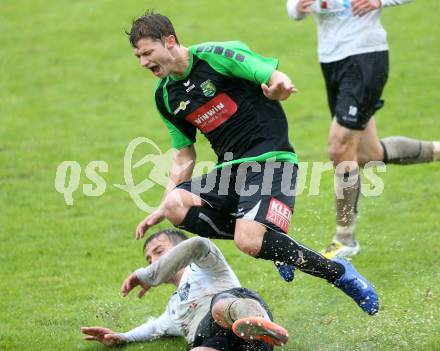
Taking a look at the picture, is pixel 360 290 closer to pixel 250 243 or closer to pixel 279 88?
pixel 250 243

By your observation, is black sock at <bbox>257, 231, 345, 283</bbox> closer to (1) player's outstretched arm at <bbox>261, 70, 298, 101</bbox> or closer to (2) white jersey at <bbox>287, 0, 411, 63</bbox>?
(1) player's outstretched arm at <bbox>261, 70, 298, 101</bbox>

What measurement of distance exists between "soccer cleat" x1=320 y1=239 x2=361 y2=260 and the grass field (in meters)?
0.14

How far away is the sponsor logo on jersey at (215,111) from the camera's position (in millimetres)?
6422

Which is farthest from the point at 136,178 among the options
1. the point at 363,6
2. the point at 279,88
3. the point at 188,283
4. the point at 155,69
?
the point at 279,88

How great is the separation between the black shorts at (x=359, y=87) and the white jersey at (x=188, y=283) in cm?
201

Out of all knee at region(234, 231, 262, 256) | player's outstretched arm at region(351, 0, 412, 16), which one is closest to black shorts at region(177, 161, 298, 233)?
knee at region(234, 231, 262, 256)

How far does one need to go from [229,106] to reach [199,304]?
1.40m

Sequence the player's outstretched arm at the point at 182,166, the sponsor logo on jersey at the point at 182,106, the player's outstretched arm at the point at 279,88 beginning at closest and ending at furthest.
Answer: the player's outstretched arm at the point at 279,88
the sponsor logo on jersey at the point at 182,106
the player's outstretched arm at the point at 182,166

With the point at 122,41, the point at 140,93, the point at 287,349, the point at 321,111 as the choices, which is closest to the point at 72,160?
the point at 140,93

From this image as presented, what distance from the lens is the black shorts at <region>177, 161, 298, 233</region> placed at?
241 inches

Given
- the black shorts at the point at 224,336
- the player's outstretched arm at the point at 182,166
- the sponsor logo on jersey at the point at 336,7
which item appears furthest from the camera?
the sponsor logo on jersey at the point at 336,7

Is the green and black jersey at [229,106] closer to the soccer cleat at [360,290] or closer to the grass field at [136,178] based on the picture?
the soccer cleat at [360,290]

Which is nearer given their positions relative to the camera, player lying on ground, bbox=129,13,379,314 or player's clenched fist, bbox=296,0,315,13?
player lying on ground, bbox=129,13,379,314

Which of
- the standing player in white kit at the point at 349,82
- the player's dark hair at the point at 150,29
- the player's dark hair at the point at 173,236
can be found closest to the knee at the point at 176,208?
the player's dark hair at the point at 173,236
